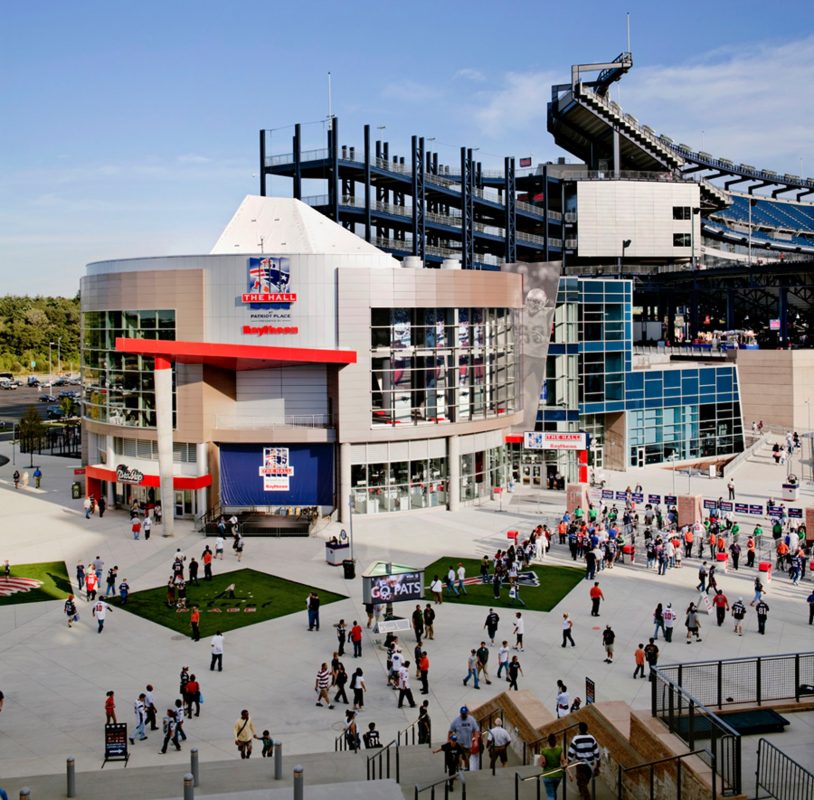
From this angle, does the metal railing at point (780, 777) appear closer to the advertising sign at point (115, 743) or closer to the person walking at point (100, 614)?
the advertising sign at point (115, 743)

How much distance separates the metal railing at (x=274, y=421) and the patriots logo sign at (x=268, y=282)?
605 cm

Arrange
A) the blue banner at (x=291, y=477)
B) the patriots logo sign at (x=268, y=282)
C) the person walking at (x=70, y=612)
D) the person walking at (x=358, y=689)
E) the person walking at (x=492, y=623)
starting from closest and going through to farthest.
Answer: the person walking at (x=358, y=689) < the person walking at (x=492, y=623) < the person walking at (x=70, y=612) < the patriots logo sign at (x=268, y=282) < the blue banner at (x=291, y=477)

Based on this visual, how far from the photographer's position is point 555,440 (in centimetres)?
5244

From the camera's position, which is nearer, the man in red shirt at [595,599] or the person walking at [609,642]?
the person walking at [609,642]

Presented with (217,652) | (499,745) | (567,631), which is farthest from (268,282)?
(499,745)

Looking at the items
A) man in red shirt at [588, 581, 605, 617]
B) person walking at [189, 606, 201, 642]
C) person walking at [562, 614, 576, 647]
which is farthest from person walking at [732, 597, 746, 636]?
person walking at [189, 606, 201, 642]

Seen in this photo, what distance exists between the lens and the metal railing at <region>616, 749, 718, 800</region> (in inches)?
504

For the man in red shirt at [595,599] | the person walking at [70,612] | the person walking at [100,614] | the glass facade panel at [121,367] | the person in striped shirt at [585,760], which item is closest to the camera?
the person in striped shirt at [585,760]

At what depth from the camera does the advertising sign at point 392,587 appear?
29.7 meters

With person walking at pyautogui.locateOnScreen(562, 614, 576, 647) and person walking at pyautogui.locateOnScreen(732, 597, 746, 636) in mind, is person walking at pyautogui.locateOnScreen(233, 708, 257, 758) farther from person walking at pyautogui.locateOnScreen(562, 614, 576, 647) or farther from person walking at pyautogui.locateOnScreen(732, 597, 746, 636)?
person walking at pyautogui.locateOnScreen(732, 597, 746, 636)

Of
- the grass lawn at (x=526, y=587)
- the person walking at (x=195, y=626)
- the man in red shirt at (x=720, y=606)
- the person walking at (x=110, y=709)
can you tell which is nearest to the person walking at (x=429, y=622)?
the grass lawn at (x=526, y=587)

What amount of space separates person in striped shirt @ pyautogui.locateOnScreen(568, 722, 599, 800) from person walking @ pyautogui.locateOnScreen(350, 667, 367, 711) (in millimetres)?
9712

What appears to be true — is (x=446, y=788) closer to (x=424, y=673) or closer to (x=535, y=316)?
(x=424, y=673)

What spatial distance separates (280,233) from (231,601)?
85.4 feet
